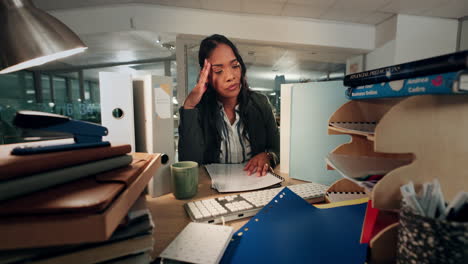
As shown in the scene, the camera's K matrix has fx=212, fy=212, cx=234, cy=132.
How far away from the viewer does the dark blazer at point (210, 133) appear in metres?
1.30

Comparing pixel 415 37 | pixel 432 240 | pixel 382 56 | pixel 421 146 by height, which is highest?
pixel 415 37

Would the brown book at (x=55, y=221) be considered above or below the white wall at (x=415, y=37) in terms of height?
below

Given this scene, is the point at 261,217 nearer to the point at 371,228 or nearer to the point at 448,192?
the point at 371,228

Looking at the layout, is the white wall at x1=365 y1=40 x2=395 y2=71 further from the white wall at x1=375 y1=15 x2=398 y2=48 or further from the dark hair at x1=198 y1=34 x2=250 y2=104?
the dark hair at x1=198 y1=34 x2=250 y2=104

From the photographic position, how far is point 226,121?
1348mm

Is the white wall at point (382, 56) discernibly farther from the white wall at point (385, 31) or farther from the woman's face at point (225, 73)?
the woman's face at point (225, 73)

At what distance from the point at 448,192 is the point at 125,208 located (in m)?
0.55

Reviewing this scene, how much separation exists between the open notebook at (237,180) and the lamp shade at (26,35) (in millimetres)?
637

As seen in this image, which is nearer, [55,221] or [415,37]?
[55,221]

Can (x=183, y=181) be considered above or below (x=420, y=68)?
below

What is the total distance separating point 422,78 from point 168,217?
62 centimetres

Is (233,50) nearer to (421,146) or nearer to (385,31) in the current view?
(421,146)

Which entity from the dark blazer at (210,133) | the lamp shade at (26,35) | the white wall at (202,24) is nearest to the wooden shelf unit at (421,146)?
the lamp shade at (26,35)

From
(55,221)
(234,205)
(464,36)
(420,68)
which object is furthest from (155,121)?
(464,36)
